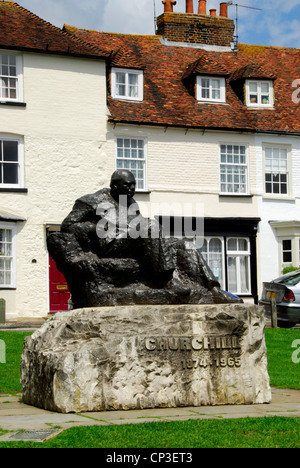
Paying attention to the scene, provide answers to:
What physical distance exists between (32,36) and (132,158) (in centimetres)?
509

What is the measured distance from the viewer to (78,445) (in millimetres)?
5652

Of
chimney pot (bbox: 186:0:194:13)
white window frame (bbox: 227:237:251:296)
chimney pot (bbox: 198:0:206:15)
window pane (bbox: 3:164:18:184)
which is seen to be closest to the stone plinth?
window pane (bbox: 3:164:18:184)

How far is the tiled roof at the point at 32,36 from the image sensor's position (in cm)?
2475

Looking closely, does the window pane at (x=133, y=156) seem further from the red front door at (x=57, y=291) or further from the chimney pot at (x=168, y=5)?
the chimney pot at (x=168, y=5)

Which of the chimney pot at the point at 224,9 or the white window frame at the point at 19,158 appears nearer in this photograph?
the white window frame at the point at 19,158

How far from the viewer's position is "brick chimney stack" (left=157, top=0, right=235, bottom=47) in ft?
98.4

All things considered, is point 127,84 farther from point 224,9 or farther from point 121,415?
point 121,415

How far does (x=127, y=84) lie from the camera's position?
27.2 metres

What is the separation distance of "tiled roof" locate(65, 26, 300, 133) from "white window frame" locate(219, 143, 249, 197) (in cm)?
87

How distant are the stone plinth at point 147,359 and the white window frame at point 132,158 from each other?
18367 millimetres

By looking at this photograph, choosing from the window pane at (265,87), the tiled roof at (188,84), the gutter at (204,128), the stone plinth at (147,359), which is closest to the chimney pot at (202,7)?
the tiled roof at (188,84)

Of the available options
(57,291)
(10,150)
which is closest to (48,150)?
(10,150)

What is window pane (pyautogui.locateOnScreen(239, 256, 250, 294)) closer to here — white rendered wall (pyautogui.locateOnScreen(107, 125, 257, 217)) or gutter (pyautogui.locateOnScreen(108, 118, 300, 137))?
white rendered wall (pyautogui.locateOnScreen(107, 125, 257, 217))

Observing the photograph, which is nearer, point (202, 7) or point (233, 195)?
point (233, 195)
